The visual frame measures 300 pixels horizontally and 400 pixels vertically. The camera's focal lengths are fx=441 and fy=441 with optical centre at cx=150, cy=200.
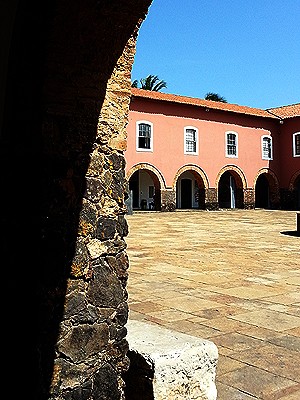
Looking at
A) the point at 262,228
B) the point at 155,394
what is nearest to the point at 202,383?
the point at 155,394

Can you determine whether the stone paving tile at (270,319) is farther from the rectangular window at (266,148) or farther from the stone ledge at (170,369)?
the rectangular window at (266,148)

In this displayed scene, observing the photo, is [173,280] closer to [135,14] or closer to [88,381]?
[88,381]

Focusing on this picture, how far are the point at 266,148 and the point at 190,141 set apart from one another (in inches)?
218

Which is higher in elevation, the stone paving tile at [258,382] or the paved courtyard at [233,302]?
the paved courtyard at [233,302]

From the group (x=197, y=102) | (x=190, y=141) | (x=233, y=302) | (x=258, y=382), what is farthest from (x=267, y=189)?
(x=258, y=382)

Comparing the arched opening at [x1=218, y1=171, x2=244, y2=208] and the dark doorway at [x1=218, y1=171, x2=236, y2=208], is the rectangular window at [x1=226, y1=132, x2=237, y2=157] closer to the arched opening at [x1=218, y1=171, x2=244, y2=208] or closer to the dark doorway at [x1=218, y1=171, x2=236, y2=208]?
the arched opening at [x1=218, y1=171, x2=244, y2=208]

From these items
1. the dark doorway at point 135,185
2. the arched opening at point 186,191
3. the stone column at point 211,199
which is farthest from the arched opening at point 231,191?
the dark doorway at point 135,185

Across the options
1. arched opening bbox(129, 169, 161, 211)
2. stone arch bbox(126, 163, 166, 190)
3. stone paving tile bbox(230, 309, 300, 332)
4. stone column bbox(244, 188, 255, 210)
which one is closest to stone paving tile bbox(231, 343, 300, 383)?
stone paving tile bbox(230, 309, 300, 332)

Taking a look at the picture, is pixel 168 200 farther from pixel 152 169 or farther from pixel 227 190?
pixel 227 190

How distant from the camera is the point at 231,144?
2438cm

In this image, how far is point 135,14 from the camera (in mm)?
2340

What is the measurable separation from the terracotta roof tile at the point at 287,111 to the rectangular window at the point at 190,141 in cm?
641

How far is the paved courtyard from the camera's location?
3.00 metres

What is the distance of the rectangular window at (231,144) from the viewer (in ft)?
79.4
